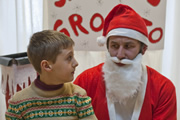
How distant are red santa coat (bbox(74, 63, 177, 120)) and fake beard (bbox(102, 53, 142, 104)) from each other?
77 mm

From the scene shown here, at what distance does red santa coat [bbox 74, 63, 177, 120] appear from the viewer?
4.36ft

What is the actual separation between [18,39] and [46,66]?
4.56 feet

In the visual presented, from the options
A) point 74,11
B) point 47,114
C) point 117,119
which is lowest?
point 117,119

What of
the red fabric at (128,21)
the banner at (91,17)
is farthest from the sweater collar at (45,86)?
the banner at (91,17)

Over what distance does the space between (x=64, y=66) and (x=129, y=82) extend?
521 millimetres

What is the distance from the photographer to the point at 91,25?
2.01 m

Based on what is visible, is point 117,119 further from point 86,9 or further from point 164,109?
point 86,9

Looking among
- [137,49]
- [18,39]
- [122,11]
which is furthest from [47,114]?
[18,39]

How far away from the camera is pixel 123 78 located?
1297 millimetres

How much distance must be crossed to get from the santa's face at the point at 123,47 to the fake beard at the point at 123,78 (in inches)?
1.1

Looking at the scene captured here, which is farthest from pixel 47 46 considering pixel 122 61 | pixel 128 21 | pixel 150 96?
pixel 150 96

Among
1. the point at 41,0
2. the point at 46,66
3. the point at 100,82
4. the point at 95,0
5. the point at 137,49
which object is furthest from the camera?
the point at 41,0

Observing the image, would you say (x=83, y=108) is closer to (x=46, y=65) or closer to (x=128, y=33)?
(x=46, y=65)

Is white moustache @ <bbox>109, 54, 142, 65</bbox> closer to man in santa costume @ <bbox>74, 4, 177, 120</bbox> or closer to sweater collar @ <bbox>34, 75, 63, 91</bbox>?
man in santa costume @ <bbox>74, 4, 177, 120</bbox>
